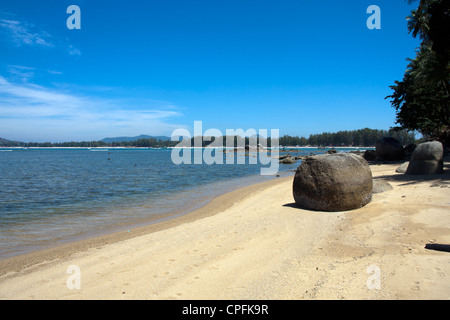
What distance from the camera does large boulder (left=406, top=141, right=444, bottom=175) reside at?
44.8 ft

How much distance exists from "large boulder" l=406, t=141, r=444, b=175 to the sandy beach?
235 inches

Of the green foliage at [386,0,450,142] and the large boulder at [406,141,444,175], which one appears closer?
the large boulder at [406,141,444,175]

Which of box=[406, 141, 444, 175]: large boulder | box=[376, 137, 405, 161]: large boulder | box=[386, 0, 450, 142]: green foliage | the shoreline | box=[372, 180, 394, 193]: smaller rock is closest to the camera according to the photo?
the shoreline

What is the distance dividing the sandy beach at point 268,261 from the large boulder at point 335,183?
358mm

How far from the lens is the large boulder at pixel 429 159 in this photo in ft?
44.8

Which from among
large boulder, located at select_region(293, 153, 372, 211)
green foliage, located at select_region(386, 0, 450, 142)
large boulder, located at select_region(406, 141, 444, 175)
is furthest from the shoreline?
green foliage, located at select_region(386, 0, 450, 142)

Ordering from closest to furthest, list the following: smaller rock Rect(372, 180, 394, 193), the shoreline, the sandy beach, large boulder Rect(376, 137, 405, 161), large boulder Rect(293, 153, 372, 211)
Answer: the sandy beach
the shoreline
large boulder Rect(293, 153, 372, 211)
smaller rock Rect(372, 180, 394, 193)
large boulder Rect(376, 137, 405, 161)

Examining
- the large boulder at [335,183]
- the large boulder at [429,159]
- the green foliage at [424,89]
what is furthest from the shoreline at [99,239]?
the green foliage at [424,89]

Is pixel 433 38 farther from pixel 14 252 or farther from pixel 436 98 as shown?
pixel 14 252

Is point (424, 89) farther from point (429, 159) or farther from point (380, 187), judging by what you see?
point (380, 187)

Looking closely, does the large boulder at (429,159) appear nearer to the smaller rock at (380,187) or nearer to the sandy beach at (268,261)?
the smaller rock at (380,187)

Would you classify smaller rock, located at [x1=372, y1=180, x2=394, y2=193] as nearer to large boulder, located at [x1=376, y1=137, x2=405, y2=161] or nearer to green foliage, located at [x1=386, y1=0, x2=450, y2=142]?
green foliage, located at [x1=386, y1=0, x2=450, y2=142]
